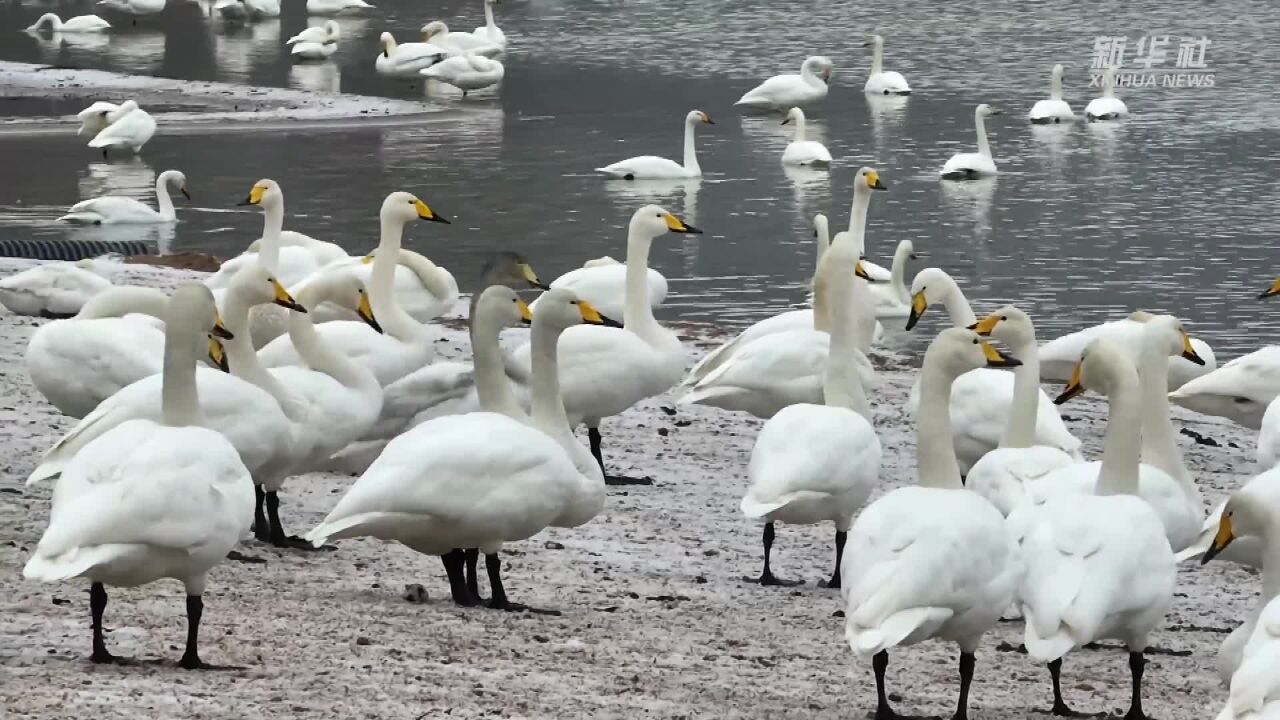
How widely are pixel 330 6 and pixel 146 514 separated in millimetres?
46390

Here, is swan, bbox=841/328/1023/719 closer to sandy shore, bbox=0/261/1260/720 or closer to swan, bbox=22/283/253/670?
sandy shore, bbox=0/261/1260/720

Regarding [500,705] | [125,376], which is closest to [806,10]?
[125,376]

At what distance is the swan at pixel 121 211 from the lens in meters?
20.1

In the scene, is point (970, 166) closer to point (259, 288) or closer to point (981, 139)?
point (981, 139)

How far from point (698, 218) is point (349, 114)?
1095 cm

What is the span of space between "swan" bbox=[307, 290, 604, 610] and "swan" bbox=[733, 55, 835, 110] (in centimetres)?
2400

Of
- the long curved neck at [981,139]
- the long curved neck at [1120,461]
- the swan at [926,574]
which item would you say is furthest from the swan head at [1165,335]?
the long curved neck at [981,139]

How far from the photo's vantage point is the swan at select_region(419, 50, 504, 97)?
114 ft

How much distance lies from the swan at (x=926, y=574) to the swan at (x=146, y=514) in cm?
182

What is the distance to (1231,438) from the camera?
38.2 ft

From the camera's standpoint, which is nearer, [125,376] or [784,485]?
[784,485]

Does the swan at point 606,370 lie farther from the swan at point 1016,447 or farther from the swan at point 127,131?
the swan at point 127,131

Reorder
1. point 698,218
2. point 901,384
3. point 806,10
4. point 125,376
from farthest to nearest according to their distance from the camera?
point 806,10 → point 698,218 → point 901,384 → point 125,376

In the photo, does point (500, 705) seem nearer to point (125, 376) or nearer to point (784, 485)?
point (784, 485)
